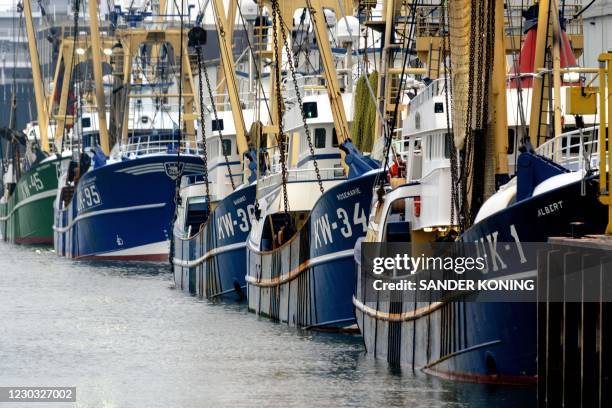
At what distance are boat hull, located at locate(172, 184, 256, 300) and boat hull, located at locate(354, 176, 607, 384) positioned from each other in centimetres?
1413

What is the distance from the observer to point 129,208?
185 feet

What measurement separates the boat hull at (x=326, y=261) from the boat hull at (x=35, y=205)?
1455 inches

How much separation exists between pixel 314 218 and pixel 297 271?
1.58 meters

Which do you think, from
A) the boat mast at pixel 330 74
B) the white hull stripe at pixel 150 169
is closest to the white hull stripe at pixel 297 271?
the boat mast at pixel 330 74

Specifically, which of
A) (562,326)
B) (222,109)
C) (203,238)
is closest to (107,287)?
(203,238)

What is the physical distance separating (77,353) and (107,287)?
1630 cm

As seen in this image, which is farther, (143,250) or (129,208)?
(143,250)

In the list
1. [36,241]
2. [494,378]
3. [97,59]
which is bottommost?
[36,241]

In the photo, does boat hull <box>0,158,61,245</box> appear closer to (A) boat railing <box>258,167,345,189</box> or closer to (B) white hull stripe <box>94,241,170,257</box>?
(B) white hull stripe <box>94,241,170,257</box>

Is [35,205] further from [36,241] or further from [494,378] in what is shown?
[494,378]

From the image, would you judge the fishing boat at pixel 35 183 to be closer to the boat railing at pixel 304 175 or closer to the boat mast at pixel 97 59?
the boat mast at pixel 97 59

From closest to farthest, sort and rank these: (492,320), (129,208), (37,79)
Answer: (492,320)
(129,208)
(37,79)

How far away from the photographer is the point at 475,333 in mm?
21828

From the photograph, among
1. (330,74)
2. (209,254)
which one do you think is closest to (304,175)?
(330,74)
